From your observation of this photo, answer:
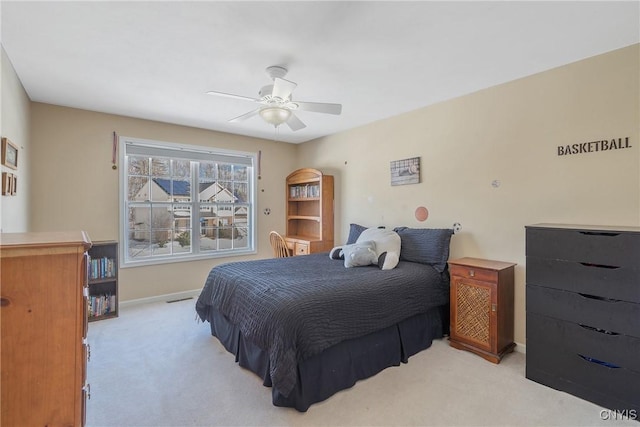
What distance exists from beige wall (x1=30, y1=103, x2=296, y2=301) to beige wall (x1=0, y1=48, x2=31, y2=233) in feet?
0.67

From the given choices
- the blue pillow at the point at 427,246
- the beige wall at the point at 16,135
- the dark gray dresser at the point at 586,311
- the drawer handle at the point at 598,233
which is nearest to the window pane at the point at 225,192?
the beige wall at the point at 16,135

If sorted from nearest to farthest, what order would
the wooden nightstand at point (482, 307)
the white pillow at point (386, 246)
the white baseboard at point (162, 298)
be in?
the wooden nightstand at point (482, 307)
the white pillow at point (386, 246)
the white baseboard at point (162, 298)

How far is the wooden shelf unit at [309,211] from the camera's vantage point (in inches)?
177

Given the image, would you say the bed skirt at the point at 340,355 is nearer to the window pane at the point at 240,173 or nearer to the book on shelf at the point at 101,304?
the book on shelf at the point at 101,304

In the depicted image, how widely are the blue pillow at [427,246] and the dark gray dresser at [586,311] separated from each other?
0.83 meters

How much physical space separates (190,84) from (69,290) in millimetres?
2275

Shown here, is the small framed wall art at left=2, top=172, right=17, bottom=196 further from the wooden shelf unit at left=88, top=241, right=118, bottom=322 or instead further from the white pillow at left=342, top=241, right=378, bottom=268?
the white pillow at left=342, top=241, right=378, bottom=268

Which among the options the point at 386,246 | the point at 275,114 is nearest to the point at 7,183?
the point at 275,114

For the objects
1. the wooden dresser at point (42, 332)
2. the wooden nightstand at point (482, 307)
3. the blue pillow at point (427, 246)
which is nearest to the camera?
the wooden dresser at point (42, 332)

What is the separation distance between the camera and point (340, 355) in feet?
6.96

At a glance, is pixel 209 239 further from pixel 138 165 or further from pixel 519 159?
pixel 519 159

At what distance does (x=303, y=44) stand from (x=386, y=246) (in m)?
1.95

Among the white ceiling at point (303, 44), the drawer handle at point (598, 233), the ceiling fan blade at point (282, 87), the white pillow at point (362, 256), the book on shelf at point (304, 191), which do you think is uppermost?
the white ceiling at point (303, 44)

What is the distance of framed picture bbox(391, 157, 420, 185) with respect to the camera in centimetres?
354
